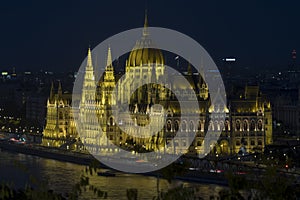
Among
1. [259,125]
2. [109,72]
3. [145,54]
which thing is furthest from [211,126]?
[109,72]

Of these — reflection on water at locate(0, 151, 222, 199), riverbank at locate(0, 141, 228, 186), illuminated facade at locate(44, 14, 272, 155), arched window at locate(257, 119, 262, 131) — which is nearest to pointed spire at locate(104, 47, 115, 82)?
illuminated facade at locate(44, 14, 272, 155)

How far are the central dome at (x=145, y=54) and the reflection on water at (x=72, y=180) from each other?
6289mm

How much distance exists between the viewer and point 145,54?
44562 mm

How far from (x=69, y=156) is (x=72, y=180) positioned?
844 cm

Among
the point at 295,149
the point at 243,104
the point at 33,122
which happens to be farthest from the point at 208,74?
the point at 33,122

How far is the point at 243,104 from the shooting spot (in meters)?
40.8

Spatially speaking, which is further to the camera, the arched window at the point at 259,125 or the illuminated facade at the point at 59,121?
the illuminated facade at the point at 59,121

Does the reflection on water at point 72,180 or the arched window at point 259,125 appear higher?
the arched window at point 259,125

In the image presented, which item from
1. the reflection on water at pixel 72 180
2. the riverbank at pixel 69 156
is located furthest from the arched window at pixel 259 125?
the reflection on water at pixel 72 180

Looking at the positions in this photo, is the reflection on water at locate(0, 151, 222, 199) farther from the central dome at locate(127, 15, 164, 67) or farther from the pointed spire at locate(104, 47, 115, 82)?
the central dome at locate(127, 15, 164, 67)

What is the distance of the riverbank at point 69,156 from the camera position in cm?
3375

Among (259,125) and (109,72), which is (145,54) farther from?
(259,125)

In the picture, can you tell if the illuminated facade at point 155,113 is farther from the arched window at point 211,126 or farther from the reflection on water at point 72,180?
the reflection on water at point 72,180

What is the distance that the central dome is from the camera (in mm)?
44469
